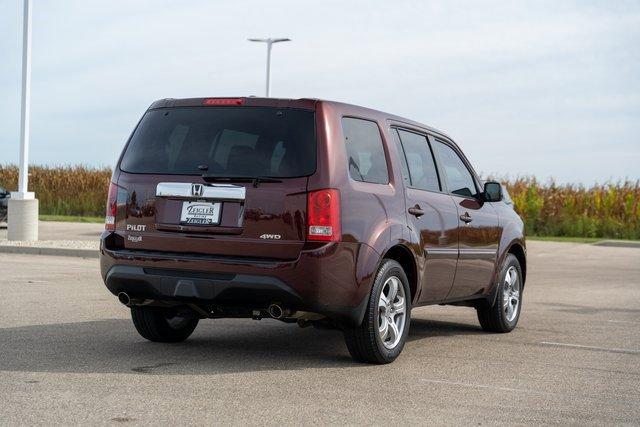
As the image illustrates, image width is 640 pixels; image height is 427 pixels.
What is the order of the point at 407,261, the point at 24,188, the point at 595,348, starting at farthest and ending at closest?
the point at 24,188
the point at 595,348
the point at 407,261

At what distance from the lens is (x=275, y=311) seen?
25.2 feet

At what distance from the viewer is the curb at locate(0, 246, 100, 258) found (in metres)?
20.9

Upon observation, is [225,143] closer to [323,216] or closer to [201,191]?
[201,191]

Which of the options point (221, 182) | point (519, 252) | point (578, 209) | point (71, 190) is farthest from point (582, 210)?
point (221, 182)

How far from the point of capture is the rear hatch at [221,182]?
7.64 meters

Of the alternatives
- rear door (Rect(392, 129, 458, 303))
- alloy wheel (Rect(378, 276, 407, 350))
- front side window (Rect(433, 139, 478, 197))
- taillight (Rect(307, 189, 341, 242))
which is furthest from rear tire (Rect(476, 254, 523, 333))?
taillight (Rect(307, 189, 341, 242))

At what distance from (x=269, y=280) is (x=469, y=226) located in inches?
108

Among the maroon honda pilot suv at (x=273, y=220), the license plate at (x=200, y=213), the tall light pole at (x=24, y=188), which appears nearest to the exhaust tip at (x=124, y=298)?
Result: the maroon honda pilot suv at (x=273, y=220)

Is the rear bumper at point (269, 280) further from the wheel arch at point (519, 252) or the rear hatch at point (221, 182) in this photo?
the wheel arch at point (519, 252)

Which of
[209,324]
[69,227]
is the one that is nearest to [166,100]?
[209,324]

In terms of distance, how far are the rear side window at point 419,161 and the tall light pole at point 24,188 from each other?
14452mm

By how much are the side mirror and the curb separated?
12126 millimetres

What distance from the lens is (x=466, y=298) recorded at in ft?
32.2

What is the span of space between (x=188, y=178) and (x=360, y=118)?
55.2 inches
